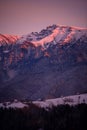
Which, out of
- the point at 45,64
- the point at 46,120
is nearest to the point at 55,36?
the point at 45,64

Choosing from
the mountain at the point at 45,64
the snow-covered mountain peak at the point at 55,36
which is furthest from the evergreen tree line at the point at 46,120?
the snow-covered mountain peak at the point at 55,36

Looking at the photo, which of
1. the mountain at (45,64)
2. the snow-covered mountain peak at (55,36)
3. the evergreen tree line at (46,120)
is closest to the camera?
the evergreen tree line at (46,120)

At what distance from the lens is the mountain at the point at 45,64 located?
4506 centimetres

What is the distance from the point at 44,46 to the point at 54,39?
5.17 metres

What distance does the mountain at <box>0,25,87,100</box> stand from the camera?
45062 millimetres

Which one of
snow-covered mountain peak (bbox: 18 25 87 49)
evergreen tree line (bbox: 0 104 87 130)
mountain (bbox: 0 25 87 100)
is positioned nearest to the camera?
evergreen tree line (bbox: 0 104 87 130)

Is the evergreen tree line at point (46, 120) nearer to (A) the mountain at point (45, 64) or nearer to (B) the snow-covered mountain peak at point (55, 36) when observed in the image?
(A) the mountain at point (45, 64)

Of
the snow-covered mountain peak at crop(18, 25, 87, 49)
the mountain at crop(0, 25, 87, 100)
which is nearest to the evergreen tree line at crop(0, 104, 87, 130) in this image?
the mountain at crop(0, 25, 87, 100)

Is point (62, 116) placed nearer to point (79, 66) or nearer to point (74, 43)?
point (79, 66)

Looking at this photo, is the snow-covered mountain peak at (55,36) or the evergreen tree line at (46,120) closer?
the evergreen tree line at (46,120)

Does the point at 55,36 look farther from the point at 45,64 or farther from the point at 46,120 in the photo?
the point at 46,120

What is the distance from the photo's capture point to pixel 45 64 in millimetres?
60406

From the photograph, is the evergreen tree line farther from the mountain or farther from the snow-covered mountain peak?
the snow-covered mountain peak

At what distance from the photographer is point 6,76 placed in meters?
58.9
